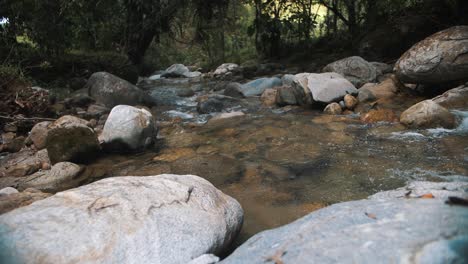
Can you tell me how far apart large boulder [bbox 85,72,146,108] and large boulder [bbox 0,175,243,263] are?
5.49 metres

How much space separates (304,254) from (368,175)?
215 cm

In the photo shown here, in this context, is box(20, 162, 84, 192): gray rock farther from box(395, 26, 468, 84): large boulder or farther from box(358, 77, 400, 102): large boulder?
box(395, 26, 468, 84): large boulder

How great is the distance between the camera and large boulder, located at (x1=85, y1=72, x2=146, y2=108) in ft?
24.4

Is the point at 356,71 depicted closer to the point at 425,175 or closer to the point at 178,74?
the point at 425,175

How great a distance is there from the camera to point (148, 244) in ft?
5.92

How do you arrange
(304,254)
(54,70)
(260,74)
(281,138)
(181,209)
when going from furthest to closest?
(260,74) < (54,70) < (281,138) < (181,209) < (304,254)

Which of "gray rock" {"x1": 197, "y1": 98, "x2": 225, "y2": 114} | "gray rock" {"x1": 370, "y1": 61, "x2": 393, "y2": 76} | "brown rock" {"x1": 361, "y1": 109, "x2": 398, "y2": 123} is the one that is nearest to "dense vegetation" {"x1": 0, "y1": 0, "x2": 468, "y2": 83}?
"gray rock" {"x1": 370, "y1": 61, "x2": 393, "y2": 76}

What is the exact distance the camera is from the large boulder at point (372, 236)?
1.23 meters

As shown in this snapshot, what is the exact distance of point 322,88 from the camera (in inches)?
240

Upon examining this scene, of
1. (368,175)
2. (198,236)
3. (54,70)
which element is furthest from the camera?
(54,70)

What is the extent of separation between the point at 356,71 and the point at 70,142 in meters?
5.71

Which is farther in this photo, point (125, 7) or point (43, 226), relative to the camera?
point (125, 7)

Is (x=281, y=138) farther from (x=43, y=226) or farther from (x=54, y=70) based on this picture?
(x=54, y=70)

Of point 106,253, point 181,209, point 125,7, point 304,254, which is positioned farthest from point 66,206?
point 125,7
